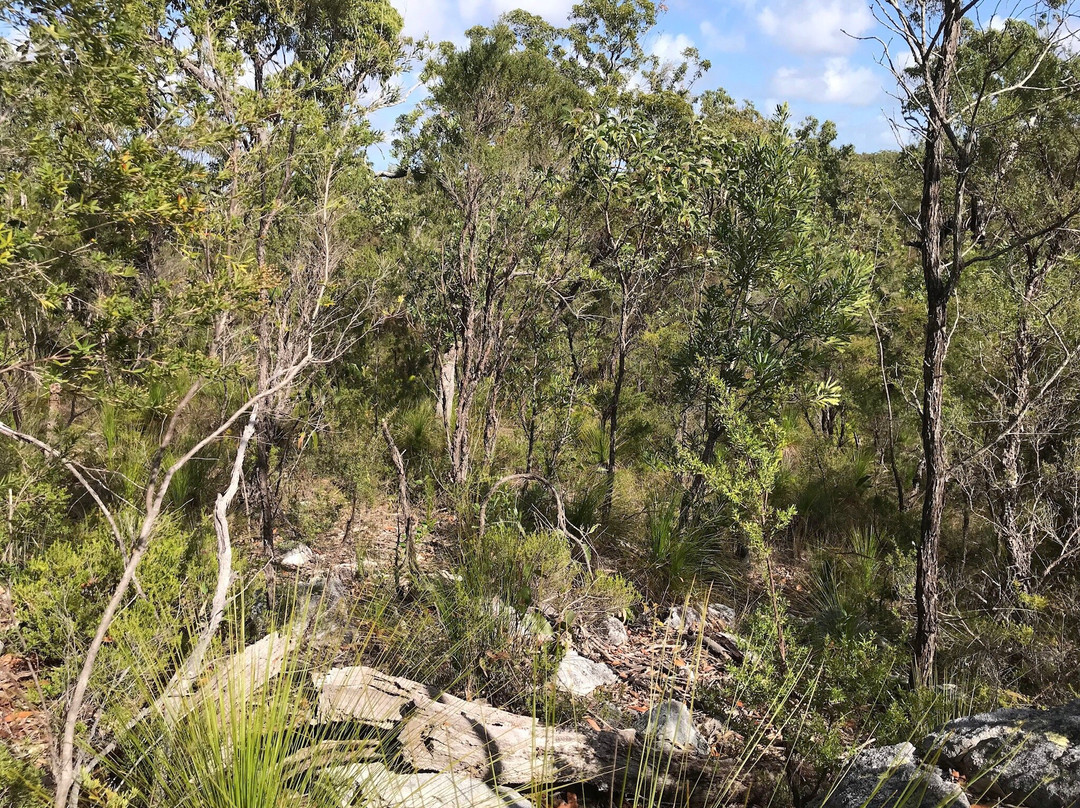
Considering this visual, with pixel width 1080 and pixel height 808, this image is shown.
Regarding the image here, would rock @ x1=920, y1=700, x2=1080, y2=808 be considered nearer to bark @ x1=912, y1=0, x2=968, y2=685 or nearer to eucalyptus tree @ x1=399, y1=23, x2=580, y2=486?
bark @ x1=912, y1=0, x2=968, y2=685

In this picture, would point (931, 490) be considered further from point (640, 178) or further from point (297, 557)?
point (297, 557)

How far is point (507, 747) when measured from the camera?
337 cm

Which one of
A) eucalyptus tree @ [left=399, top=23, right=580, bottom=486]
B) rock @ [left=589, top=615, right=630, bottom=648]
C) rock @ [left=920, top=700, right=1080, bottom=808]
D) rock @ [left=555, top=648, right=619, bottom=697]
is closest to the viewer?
rock @ [left=920, top=700, right=1080, bottom=808]

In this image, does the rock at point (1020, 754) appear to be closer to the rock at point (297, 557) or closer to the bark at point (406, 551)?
the bark at point (406, 551)

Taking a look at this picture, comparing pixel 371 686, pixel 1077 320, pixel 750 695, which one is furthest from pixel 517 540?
pixel 1077 320

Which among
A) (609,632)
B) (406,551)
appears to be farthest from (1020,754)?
(406,551)

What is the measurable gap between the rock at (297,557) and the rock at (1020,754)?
16.0 feet

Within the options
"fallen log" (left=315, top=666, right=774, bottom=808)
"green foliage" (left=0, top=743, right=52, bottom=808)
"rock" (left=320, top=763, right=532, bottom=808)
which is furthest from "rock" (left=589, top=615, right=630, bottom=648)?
"green foliage" (left=0, top=743, right=52, bottom=808)

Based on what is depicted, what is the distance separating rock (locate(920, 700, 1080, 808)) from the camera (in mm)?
2627

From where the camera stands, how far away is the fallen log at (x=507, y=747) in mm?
3201

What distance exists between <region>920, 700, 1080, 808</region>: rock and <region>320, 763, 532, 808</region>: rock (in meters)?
1.79

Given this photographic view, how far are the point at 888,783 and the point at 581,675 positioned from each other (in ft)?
6.99

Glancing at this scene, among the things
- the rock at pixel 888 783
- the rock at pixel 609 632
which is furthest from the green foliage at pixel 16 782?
the rock at pixel 609 632

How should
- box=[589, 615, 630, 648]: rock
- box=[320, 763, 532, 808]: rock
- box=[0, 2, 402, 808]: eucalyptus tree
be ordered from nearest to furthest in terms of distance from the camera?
box=[320, 763, 532, 808]: rock → box=[0, 2, 402, 808]: eucalyptus tree → box=[589, 615, 630, 648]: rock
